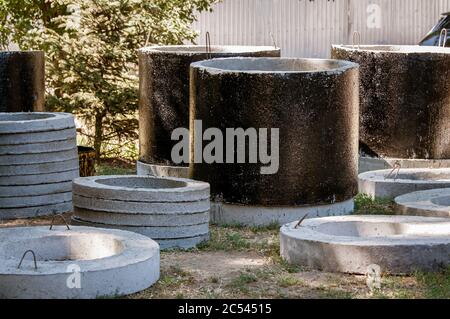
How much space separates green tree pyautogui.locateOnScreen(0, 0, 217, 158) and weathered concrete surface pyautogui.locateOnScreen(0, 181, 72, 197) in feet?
8.96

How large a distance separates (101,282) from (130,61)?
6475 millimetres

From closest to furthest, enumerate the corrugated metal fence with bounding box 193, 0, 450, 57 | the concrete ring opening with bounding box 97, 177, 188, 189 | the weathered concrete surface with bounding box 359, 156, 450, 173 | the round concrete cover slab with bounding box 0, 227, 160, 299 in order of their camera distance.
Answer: the round concrete cover slab with bounding box 0, 227, 160, 299
the concrete ring opening with bounding box 97, 177, 188, 189
the weathered concrete surface with bounding box 359, 156, 450, 173
the corrugated metal fence with bounding box 193, 0, 450, 57

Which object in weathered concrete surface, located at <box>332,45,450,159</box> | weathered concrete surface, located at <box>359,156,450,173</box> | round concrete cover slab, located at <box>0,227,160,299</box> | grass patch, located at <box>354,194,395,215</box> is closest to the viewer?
round concrete cover slab, located at <box>0,227,160,299</box>

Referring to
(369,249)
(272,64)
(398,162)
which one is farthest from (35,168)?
Result: (398,162)

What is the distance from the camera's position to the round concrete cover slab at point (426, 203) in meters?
9.17

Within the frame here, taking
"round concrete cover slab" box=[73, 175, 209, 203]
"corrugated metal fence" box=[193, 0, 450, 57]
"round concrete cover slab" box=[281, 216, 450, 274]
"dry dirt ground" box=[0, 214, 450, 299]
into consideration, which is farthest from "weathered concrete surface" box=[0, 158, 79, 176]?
"corrugated metal fence" box=[193, 0, 450, 57]

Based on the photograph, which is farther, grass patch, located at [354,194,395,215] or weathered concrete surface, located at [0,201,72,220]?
grass patch, located at [354,194,395,215]

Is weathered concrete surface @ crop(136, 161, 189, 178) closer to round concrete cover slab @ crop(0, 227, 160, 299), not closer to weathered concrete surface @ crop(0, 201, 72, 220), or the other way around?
weathered concrete surface @ crop(0, 201, 72, 220)

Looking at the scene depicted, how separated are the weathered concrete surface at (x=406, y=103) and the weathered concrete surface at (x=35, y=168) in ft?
10.7

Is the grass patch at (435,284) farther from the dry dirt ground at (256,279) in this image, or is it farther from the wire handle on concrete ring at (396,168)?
the wire handle on concrete ring at (396,168)

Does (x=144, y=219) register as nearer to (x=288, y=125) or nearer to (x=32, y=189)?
(x=288, y=125)

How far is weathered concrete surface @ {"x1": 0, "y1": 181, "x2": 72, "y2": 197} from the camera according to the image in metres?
9.94

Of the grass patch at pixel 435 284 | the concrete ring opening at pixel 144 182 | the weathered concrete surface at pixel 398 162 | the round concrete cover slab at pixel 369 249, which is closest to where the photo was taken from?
the grass patch at pixel 435 284

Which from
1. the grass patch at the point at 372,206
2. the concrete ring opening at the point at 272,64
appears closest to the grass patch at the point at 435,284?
the grass patch at the point at 372,206
